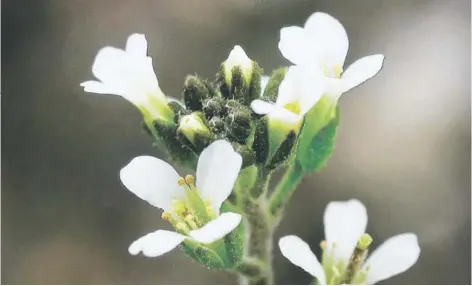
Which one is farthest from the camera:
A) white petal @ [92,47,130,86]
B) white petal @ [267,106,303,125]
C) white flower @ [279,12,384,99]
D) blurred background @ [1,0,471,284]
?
blurred background @ [1,0,471,284]

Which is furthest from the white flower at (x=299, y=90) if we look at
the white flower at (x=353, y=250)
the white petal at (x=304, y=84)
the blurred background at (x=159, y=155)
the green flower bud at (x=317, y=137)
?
the blurred background at (x=159, y=155)

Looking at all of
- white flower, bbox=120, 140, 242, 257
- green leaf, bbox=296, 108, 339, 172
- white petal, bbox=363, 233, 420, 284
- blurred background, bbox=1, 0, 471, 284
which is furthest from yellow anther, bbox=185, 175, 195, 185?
blurred background, bbox=1, 0, 471, 284

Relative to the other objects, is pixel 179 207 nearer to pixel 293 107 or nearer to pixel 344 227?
pixel 293 107

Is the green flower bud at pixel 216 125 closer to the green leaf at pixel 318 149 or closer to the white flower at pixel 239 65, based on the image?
the white flower at pixel 239 65

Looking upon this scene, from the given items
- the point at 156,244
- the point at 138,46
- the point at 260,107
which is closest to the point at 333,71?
the point at 260,107

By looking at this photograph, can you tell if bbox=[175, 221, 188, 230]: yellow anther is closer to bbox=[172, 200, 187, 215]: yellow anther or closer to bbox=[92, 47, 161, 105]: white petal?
bbox=[172, 200, 187, 215]: yellow anther

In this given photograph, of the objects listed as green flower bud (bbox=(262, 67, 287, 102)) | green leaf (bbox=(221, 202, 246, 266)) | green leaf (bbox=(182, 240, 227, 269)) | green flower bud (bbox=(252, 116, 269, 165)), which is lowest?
green leaf (bbox=(182, 240, 227, 269))
